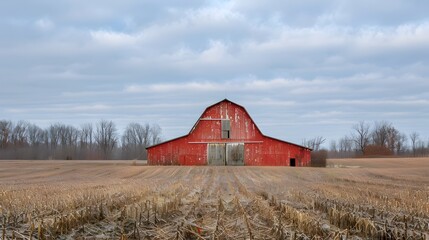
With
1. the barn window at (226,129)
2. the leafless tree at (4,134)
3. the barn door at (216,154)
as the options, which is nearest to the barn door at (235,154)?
the barn door at (216,154)

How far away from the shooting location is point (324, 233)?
32.0ft

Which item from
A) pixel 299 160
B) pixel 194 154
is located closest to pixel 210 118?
pixel 194 154

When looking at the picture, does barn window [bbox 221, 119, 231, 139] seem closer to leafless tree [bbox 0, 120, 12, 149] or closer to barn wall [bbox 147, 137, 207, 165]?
barn wall [bbox 147, 137, 207, 165]

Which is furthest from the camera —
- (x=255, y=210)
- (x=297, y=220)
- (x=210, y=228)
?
(x=255, y=210)

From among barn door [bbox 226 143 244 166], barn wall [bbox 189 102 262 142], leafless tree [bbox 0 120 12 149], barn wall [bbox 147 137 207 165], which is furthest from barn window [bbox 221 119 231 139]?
leafless tree [bbox 0 120 12 149]

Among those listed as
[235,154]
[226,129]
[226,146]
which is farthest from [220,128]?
[235,154]

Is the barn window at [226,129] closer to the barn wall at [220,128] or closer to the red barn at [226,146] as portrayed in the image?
the red barn at [226,146]

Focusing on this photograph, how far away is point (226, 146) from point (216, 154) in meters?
1.56

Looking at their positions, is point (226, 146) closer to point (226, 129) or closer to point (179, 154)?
point (226, 129)

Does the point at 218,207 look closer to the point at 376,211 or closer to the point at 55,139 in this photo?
the point at 376,211

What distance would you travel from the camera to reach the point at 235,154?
53125mm

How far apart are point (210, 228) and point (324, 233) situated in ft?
8.46

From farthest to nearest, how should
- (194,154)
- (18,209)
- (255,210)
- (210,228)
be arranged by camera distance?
(194,154)
(255,210)
(18,209)
(210,228)

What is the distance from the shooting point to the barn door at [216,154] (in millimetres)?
52969
